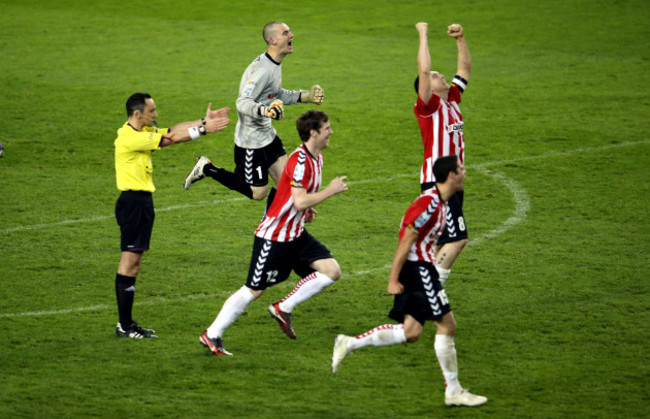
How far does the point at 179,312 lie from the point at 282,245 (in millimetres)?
1731

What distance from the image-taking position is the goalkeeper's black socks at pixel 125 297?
8789 mm

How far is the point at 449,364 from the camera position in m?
7.30

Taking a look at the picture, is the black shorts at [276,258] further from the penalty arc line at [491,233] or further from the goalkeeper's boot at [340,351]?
the penalty arc line at [491,233]

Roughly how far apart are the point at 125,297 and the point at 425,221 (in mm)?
3099

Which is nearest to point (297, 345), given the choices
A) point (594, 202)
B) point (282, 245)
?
point (282, 245)

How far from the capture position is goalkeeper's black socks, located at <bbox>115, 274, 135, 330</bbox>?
879cm

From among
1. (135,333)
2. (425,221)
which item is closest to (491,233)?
(425,221)

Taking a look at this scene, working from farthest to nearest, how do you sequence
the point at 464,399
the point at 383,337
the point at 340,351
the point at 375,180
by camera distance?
the point at 375,180, the point at 340,351, the point at 383,337, the point at 464,399

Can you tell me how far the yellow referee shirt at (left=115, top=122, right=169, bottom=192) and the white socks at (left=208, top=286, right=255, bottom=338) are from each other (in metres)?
1.39

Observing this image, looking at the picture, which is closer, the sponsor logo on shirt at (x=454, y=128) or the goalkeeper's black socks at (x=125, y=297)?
the goalkeeper's black socks at (x=125, y=297)

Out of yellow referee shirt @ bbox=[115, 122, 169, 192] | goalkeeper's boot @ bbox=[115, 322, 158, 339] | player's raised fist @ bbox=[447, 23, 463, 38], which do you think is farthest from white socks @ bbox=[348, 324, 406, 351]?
player's raised fist @ bbox=[447, 23, 463, 38]

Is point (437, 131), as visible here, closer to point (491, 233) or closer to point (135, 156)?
point (135, 156)

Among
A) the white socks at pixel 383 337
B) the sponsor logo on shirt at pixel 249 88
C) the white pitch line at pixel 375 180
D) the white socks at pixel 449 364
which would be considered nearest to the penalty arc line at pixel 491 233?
the white pitch line at pixel 375 180

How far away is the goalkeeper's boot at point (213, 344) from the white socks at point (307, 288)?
0.67 m
